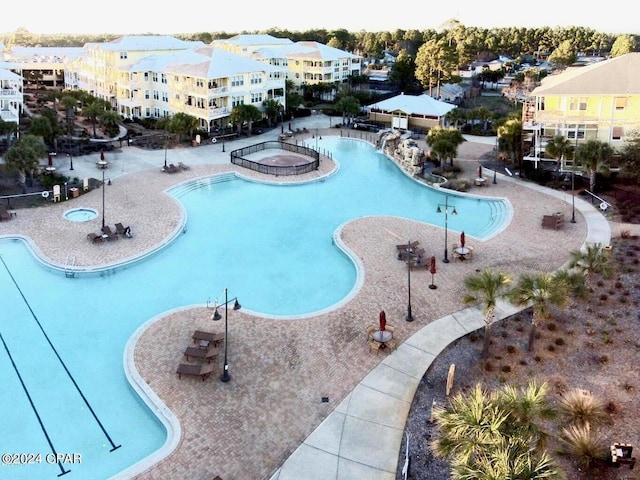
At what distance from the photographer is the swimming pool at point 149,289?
17109 mm

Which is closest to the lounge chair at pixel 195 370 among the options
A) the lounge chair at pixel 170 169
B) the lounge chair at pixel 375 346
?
the lounge chair at pixel 375 346

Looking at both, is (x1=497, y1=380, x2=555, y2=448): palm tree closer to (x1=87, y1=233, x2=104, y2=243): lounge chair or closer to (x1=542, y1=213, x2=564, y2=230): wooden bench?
(x1=542, y1=213, x2=564, y2=230): wooden bench

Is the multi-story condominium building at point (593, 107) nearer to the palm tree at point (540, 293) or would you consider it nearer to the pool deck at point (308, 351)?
the pool deck at point (308, 351)

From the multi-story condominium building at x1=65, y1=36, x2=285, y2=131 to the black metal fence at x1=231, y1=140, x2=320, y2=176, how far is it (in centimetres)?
774

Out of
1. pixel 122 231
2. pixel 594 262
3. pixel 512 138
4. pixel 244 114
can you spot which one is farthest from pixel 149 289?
pixel 244 114

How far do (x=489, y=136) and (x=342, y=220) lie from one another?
28.8m

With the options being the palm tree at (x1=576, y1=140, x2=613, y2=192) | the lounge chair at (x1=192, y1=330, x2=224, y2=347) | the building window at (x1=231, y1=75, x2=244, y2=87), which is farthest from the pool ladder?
the building window at (x1=231, y1=75, x2=244, y2=87)

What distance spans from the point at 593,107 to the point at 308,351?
31278mm

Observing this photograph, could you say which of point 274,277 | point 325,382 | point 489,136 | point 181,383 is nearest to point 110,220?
point 274,277

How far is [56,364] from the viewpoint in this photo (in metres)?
20.2

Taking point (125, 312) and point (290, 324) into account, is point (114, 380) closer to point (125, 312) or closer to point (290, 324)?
point (125, 312)

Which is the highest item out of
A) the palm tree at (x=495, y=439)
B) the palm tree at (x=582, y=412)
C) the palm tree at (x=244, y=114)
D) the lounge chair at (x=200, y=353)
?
the palm tree at (x=244, y=114)

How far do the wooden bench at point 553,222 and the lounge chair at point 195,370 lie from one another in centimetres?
2149

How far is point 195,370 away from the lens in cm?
1878
